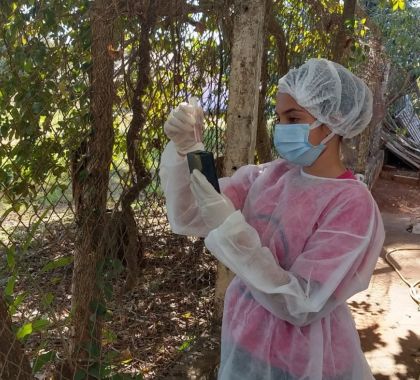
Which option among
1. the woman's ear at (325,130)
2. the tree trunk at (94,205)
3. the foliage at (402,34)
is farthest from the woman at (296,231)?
the foliage at (402,34)

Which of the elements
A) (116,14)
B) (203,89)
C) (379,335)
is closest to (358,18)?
(203,89)

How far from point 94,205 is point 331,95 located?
3.55 feet

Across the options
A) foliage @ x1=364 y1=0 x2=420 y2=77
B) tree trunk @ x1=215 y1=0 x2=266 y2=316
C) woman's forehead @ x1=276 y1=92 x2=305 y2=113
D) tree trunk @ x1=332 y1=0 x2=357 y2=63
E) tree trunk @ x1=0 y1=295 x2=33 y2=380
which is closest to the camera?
woman's forehead @ x1=276 y1=92 x2=305 y2=113

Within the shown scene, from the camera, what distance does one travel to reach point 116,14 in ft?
5.98

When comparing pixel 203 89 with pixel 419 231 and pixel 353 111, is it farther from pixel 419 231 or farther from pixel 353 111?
pixel 419 231

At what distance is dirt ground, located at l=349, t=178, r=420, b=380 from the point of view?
3.29 meters

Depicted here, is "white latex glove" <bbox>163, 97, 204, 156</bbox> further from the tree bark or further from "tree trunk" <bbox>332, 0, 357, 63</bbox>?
"tree trunk" <bbox>332, 0, 357, 63</bbox>

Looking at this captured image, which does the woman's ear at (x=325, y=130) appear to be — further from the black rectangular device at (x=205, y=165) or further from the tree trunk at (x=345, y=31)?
the tree trunk at (x=345, y=31)

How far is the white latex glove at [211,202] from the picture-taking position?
1374mm

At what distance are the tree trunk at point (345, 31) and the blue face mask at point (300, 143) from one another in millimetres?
2453

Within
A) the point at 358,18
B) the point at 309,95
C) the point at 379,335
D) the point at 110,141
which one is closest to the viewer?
the point at 309,95

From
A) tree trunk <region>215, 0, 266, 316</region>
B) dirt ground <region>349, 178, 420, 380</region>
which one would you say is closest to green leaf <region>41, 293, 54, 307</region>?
tree trunk <region>215, 0, 266, 316</region>

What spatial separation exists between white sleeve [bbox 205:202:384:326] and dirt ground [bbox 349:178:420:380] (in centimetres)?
212

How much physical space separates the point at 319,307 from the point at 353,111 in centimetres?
64
